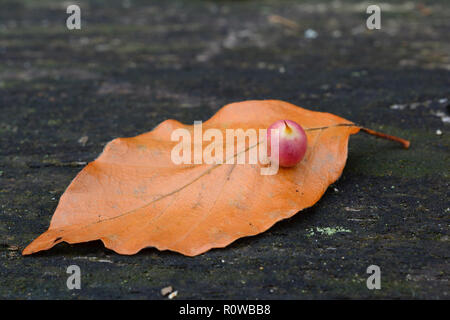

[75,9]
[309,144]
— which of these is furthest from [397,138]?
[75,9]

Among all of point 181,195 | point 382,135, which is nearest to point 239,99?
point 382,135

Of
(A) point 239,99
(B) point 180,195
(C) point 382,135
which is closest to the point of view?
(B) point 180,195

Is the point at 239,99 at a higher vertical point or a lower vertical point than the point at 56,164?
higher

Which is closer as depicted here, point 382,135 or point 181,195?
point 181,195

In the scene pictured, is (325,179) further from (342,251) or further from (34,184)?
(34,184)

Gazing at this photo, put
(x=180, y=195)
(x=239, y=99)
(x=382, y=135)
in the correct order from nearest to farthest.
Answer: (x=180, y=195)
(x=382, y=135)
(x=239, y=99)

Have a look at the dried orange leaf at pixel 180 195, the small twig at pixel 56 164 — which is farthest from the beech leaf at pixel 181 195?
the small twig at pixel 56 164

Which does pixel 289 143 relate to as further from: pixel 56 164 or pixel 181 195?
pixel 56 164
